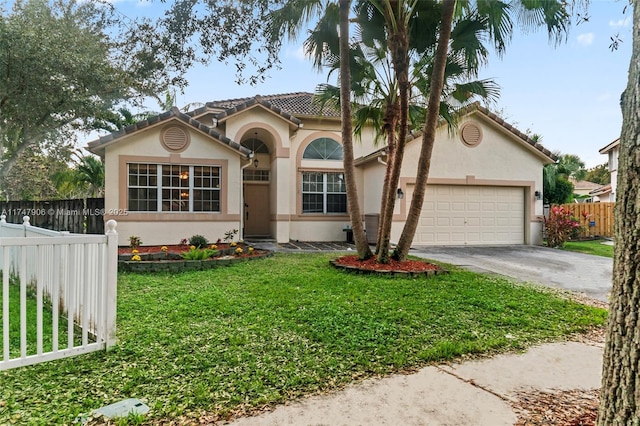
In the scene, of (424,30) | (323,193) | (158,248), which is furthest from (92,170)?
(424,30)

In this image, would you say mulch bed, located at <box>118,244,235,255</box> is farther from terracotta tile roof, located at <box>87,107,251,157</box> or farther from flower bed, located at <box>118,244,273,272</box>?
terracotta tile roof, located at <box>87,107,251,157</box>

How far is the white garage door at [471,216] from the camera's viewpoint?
1449cm

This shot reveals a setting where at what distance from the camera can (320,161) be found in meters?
15.7

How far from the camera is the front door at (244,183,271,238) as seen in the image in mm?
16359

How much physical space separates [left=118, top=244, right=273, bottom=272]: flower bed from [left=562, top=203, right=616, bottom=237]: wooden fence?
51.6ft

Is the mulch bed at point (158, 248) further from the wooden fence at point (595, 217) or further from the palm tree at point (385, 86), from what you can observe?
the wooden fence at point (595, 217)

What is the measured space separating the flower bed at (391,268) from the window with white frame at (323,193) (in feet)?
21.2

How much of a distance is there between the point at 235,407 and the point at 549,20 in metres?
9.07

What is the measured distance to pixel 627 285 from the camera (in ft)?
6.54

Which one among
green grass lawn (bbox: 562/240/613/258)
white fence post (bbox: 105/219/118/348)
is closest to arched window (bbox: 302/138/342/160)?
green grass lawn (bbox: 562/240/613/258)

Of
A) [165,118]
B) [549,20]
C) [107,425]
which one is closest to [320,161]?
[165,118]

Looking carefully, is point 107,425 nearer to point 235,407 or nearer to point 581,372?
point 235,407

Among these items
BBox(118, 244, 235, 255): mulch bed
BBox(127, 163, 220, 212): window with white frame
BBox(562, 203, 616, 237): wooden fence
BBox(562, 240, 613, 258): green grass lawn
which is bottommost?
BBox(562, 240, 613, 258): green grass lawn

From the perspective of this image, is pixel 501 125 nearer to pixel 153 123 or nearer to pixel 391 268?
pixel 391 268
